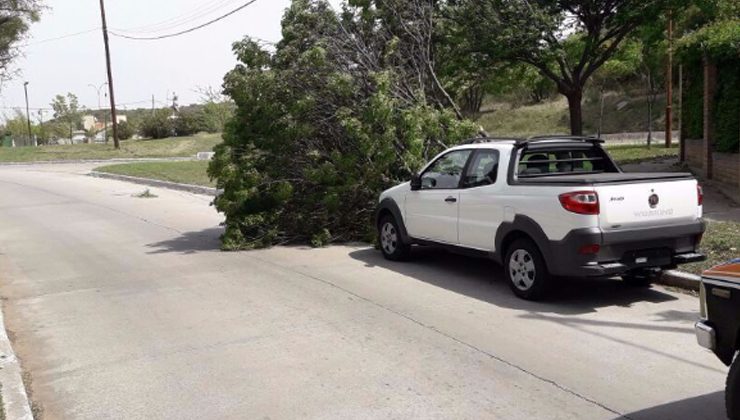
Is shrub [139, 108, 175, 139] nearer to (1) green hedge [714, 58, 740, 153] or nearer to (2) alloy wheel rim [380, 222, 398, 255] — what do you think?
(1) green hedge [714, 58, 740, 153]

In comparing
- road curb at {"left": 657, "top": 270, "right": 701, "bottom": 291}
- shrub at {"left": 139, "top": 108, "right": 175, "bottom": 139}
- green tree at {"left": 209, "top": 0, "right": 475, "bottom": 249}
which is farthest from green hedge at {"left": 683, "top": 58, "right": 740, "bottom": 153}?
shrub at {"left": 139, "top": 108, "right": 175, "bottom": 139}

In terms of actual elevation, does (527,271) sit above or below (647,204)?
below

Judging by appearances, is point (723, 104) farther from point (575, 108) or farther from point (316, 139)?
point (316, 139)

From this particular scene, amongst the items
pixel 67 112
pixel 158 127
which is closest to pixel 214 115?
pixel 158 127

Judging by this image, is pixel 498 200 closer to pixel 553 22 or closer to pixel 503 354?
pixel 503 354

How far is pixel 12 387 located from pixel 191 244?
695 cm

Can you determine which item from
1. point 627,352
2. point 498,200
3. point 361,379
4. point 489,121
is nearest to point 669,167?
point 498,200

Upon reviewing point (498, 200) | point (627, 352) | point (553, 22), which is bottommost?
point (627, 352)

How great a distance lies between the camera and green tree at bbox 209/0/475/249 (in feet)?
36.6

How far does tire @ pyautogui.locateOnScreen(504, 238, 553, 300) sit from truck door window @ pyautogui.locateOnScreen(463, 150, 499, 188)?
90 centimetres

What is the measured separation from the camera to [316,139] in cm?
1185

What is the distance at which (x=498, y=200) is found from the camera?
7828 millimetres

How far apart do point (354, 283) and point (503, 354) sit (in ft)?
10.4

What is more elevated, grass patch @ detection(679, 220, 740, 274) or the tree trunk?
the tree trunk
